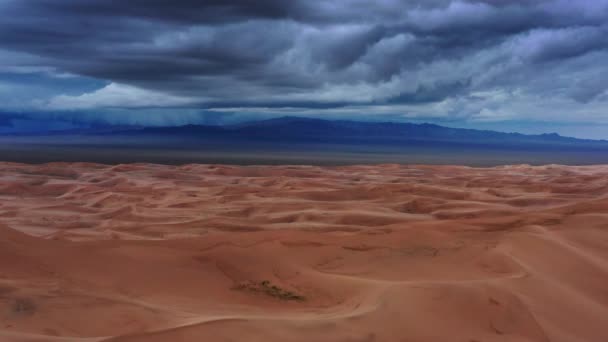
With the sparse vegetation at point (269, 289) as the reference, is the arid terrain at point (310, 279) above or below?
above

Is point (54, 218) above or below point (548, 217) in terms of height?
below

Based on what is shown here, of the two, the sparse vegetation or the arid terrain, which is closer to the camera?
the arid terrain

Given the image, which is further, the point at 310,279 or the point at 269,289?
the point at 310,279

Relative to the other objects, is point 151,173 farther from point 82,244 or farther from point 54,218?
point 82,244

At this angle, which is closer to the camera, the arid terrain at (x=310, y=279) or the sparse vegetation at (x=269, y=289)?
the arid terrain at (x=310, y=279)

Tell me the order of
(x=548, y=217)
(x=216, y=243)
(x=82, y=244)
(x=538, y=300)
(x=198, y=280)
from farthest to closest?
1. (x=548, y=217)
2. (x=216, y=243)
3. (x=82, y=244)
4. (x=198, y=280)
5. (x=538, y=300)

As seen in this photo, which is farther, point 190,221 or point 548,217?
point 190,221

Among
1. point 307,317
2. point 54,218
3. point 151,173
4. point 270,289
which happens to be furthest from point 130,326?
point 151,173

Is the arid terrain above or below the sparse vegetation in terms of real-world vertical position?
above
